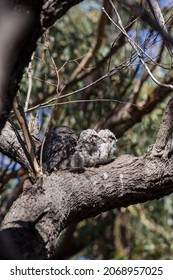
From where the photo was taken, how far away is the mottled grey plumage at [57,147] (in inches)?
170

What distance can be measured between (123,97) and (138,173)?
4.18m

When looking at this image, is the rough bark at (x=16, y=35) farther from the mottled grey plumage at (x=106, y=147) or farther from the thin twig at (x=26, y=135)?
the mottled grey plumage at (x=106, y=147)

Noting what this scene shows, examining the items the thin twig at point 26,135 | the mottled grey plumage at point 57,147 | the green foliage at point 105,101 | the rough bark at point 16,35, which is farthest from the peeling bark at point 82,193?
the green foliage at point 105,101

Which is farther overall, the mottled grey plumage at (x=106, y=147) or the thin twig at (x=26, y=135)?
the mottled grey plumage at (x=106, y=147)

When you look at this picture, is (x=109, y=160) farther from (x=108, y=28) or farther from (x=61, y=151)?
(x=108, y=28)

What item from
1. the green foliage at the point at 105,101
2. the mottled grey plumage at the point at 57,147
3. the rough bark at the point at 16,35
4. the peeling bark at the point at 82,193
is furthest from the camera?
the green foliage at the point at 105,101

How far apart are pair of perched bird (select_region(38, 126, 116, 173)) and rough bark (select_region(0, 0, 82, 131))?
1535 millimetres

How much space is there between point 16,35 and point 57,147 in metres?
1.99

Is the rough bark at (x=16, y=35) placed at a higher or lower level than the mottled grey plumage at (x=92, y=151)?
higher

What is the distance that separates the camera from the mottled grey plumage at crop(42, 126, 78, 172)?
14.2 ft

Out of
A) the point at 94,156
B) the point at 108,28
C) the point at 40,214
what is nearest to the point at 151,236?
the point at 108,28

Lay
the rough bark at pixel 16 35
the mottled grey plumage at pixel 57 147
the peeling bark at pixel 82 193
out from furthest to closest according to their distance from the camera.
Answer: the mottled grey plumage at pixel 57 147
the peeling bark at pixel 82 193
the rough bark at pixel 16 35

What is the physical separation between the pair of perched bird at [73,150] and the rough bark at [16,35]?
1.54 metres

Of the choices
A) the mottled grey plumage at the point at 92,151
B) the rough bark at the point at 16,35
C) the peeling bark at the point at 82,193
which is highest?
the rough bark at the point at 16,35
